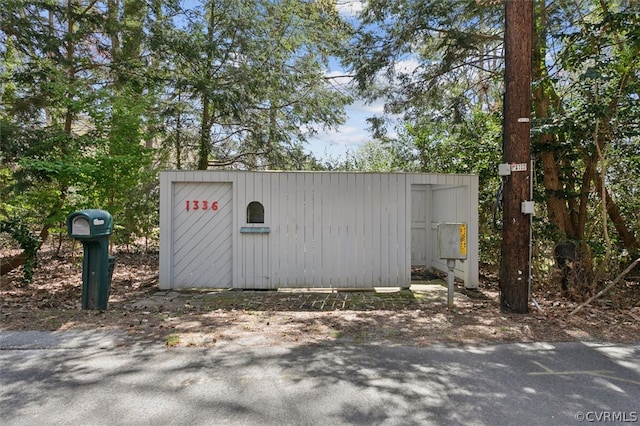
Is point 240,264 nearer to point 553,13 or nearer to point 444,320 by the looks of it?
point 444,320

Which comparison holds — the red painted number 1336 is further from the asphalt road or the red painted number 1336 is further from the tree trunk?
the tree trunk

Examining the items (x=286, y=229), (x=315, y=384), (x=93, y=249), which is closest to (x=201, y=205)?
(x=286, y=229)

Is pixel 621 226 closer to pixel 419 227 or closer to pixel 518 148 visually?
pixel 518 148

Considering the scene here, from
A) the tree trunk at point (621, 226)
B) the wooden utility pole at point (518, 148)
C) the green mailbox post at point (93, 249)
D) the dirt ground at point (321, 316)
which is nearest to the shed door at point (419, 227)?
the dirt ground at point (321, 316)

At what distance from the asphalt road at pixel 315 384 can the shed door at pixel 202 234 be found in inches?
124

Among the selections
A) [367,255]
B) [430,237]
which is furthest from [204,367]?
[430,237]

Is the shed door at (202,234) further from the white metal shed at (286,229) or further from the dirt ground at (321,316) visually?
the dirt ground at (321,316)

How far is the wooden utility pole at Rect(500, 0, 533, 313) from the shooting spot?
4984 millimetres

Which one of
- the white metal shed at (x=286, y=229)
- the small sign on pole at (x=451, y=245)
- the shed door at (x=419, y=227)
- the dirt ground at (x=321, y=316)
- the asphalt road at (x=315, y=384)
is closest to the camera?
the asphalt road at (x=315, y=384)

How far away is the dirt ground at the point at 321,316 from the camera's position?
4.23 meters

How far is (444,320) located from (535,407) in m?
2.11

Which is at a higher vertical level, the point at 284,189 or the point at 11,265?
the point at 284,189

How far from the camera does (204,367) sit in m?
3.41

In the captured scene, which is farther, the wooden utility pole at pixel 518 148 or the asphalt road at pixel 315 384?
the wooden utility pole at pixel 518 148
